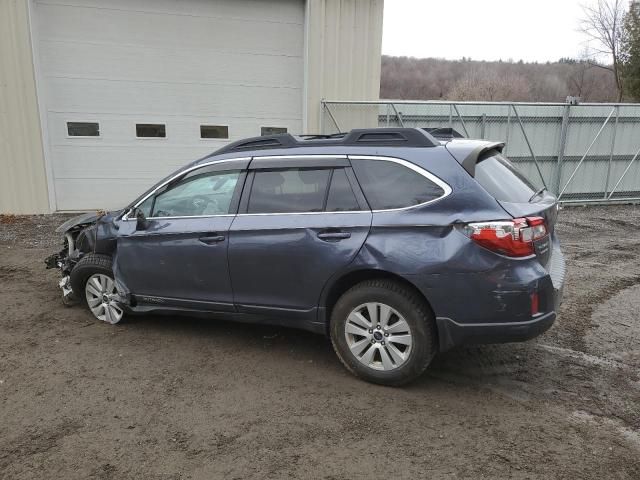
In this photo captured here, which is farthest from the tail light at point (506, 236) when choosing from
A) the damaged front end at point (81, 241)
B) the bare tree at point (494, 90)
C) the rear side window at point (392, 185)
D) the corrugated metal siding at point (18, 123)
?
the bare tree at point (494, 90)

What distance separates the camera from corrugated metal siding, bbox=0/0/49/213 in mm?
9062

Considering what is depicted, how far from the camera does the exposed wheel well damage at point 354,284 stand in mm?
3510

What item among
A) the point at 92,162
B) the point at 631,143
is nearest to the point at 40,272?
the point at 92,162

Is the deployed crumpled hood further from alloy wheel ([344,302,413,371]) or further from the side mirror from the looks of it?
alloy wheel ([344,302,413,371])

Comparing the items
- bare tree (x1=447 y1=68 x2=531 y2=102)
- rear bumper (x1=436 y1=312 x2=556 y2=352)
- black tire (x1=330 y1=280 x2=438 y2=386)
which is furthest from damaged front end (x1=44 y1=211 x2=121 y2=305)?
bare tree (x1=447 y1=68 x2=531 y2=102)

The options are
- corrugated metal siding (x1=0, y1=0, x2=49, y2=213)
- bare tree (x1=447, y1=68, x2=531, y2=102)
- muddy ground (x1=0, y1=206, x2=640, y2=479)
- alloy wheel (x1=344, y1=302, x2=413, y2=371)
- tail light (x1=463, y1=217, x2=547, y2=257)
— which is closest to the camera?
muddy ground (x1=0, y1=206, x2=640, y2=479)

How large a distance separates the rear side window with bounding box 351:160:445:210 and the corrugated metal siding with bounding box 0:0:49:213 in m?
7.96

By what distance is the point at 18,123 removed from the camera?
368 inches

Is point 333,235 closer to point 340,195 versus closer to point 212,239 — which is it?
point 340,195

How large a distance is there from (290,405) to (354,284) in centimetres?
93

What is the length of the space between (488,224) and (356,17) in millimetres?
8210

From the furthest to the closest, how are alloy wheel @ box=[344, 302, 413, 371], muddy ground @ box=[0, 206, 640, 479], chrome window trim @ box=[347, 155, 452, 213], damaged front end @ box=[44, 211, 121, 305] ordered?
1. damaged front end @ box=[44, 211, 121, 305]
2. alloy wheel @ box=[344, 302, 413, 371]
3. chrome window trim @ box=[347, 155, 452, 213]
4. muddy ground @ box=[0, 206, 640, 479]

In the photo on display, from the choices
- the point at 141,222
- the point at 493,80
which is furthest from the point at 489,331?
the point at 493,80

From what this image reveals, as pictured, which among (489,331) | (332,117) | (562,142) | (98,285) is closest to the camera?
(489,331)
